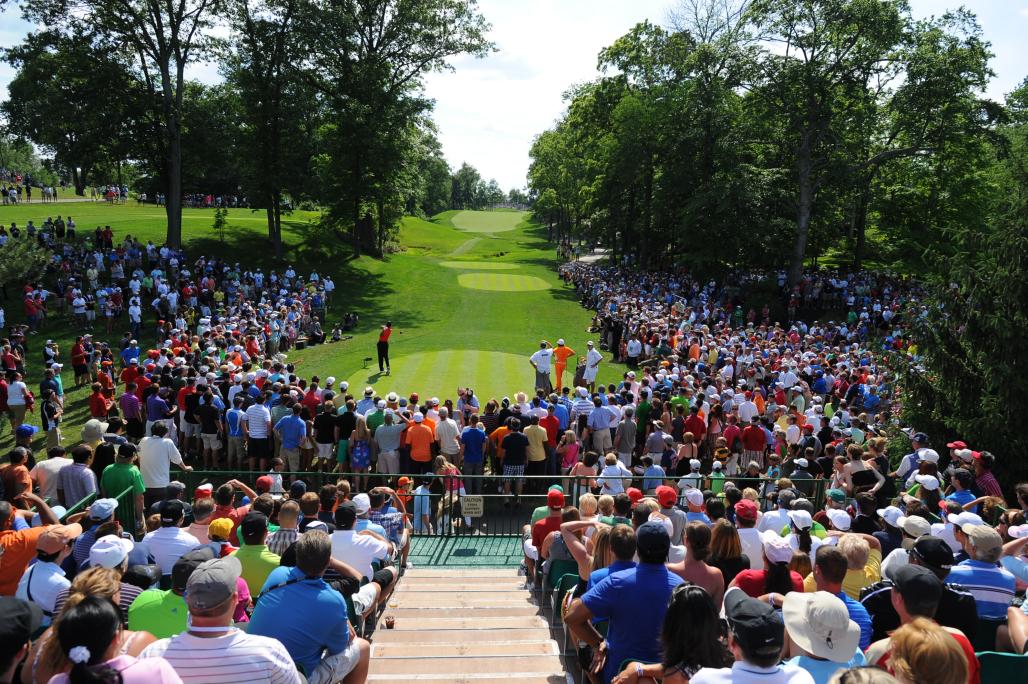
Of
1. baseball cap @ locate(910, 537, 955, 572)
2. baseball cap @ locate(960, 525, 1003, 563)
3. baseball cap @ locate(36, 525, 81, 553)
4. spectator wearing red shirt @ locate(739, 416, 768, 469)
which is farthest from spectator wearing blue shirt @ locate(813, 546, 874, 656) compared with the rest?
spectator wearing red shirt @ locate(739, 416, 768, 469)

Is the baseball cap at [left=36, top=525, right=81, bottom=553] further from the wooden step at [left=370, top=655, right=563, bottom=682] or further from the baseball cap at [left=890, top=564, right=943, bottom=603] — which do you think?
the baseball cap at [left=890, top=564, right=943, bottom=603]

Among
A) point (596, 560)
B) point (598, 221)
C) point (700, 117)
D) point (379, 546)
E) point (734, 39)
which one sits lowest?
point (379, 546)

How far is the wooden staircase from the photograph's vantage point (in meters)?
6.24

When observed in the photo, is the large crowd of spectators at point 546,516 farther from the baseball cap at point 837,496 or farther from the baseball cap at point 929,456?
the baseball cap at point 929,456

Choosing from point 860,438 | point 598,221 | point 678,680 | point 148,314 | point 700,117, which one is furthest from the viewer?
point 598,221

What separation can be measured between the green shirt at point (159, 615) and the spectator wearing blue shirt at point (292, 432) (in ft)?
30.0

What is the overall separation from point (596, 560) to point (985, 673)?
2.80 m

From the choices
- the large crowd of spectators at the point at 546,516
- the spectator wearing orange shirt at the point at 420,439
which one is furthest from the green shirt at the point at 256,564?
the spectator wearing orange shirt at the point at 420,439

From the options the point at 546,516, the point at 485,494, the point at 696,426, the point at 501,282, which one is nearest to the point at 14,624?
the point at 546,516

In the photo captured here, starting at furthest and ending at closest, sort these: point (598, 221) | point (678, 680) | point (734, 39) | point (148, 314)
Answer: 1. point (598, 221)
2. point (734, 39)
3. point (148, 314)
4. point (678, 680)

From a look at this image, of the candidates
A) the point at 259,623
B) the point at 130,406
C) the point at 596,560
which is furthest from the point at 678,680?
the point at 130,406

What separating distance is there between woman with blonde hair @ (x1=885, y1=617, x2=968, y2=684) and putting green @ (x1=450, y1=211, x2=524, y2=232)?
105 m

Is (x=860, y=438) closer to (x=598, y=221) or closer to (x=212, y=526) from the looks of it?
(x=212, y=526)

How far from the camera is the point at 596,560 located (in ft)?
17.7
